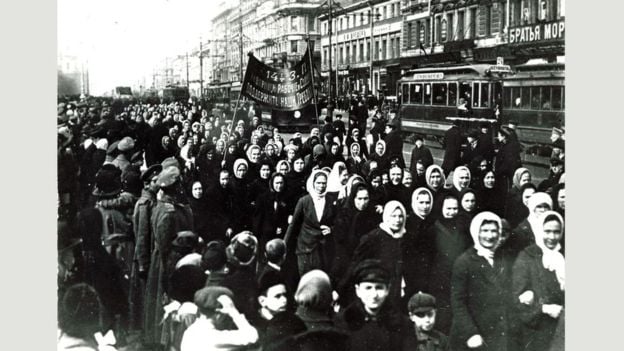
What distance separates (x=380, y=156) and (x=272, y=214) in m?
1.34

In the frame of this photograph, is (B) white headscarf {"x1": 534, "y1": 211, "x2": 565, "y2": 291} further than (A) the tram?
No

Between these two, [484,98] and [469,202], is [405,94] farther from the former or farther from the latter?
[469,202]

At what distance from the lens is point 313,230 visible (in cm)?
725

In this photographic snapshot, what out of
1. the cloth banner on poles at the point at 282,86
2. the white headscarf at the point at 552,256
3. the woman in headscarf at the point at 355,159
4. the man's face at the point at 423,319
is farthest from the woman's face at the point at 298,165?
the white headscarf at the point at 552,256

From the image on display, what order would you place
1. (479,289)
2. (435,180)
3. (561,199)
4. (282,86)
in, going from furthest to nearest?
(282,86)
(435,180)
(561,199)
(479,289)

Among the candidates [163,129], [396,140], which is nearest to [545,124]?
[396,140]

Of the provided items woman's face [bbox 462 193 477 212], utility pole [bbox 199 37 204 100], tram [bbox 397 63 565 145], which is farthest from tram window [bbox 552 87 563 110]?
utility pole [bbox 199 37 204 100]

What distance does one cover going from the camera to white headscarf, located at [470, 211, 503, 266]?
6512mm

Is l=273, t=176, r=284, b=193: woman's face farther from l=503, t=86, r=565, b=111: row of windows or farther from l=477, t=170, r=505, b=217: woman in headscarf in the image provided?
l=503, t=86, r=565, b=111: row of windows

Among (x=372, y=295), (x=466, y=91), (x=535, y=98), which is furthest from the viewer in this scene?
(x=466, y=91)

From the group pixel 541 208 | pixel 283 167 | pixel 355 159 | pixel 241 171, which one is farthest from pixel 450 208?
pixel 241 171

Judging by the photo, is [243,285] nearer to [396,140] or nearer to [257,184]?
[257,184]

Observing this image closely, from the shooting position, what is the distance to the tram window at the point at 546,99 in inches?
296

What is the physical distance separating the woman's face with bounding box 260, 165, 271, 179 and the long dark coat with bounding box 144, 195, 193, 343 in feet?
3.42
